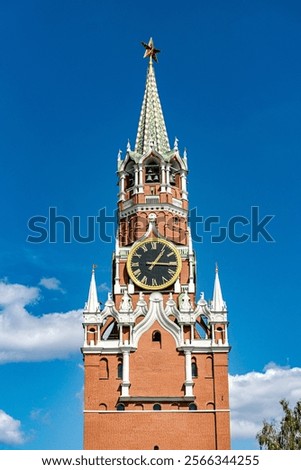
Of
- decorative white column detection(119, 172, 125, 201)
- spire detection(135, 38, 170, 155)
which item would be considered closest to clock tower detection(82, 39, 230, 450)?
decorative white column detection(119, 172, 125, 201)

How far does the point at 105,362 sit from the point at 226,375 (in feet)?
27.4

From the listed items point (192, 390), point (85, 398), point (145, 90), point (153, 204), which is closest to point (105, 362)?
point (85, 398)

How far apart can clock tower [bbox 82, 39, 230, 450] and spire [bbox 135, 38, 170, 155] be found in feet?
11.6

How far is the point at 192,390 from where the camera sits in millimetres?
54188

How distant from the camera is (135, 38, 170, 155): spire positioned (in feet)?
214

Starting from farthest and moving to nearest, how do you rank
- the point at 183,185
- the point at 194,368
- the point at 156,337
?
the point at 183,185 → the point at 156,337 → the point at 194,368

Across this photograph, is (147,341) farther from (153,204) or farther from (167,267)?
(153,204)

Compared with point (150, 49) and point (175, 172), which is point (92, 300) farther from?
point (150, 49)

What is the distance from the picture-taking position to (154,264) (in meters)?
58.8

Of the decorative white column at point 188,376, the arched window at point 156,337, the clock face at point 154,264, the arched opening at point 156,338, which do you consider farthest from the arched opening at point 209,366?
the clock face at point 154,264

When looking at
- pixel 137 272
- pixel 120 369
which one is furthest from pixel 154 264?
pixel 120 369

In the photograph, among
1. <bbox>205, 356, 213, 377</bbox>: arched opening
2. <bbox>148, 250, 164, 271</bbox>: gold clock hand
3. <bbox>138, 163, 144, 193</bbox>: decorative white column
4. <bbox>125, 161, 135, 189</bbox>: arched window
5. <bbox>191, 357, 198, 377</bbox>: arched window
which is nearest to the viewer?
<bbox>205, 356, 213, 377</bbox>: arched opening

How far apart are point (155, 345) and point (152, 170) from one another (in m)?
15.3

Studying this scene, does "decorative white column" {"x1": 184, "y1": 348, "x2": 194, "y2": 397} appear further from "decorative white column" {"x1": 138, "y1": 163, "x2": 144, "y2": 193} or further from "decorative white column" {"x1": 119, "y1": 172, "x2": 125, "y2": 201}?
"decorative white column" {"x1": 119, "y1": 172, "x2": 125, "y2": 201}
